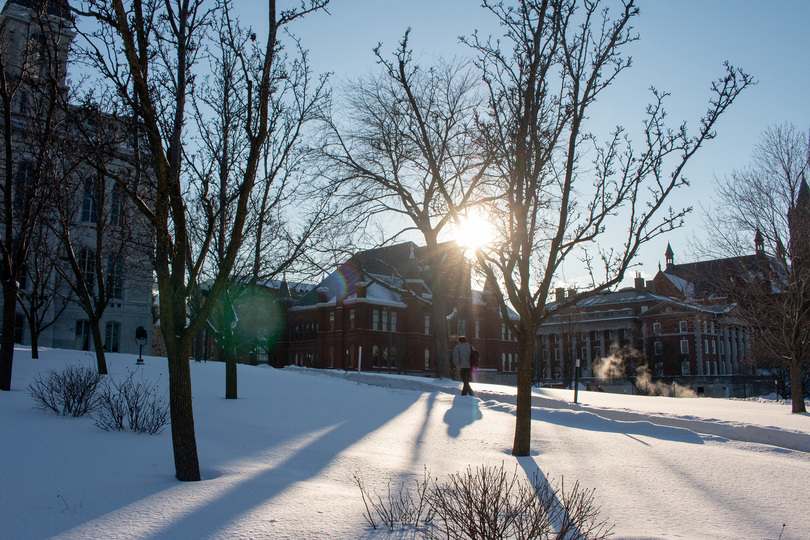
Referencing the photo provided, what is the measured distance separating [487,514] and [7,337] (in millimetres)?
11642

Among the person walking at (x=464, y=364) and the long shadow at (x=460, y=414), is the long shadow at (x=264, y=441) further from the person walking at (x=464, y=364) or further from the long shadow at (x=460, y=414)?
the person walking at (x=464, y=364)

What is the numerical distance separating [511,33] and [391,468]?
623 centimetres

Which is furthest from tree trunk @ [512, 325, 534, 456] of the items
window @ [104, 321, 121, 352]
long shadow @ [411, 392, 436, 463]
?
window @ [104, 321, 121, 352]

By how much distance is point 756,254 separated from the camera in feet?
66.7

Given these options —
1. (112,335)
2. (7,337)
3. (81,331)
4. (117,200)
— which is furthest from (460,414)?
(81,331)

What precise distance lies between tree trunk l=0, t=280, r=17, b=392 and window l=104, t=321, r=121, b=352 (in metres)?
25.1

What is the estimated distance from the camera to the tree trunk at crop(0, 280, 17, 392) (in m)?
11.4

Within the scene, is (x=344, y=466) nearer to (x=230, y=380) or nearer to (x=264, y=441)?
(x=264, y=441)

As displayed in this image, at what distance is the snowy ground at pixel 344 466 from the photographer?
4.44 m

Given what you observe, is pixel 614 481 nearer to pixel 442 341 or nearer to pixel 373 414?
pixel 373 414

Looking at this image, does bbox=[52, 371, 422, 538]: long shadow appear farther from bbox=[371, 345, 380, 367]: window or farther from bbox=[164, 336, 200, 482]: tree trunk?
bbox=[371, 345, 380, 367]: window

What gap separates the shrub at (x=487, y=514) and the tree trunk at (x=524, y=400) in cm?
205

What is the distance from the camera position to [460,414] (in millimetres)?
12070

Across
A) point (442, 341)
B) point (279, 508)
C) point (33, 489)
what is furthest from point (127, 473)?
point (442, 341)
